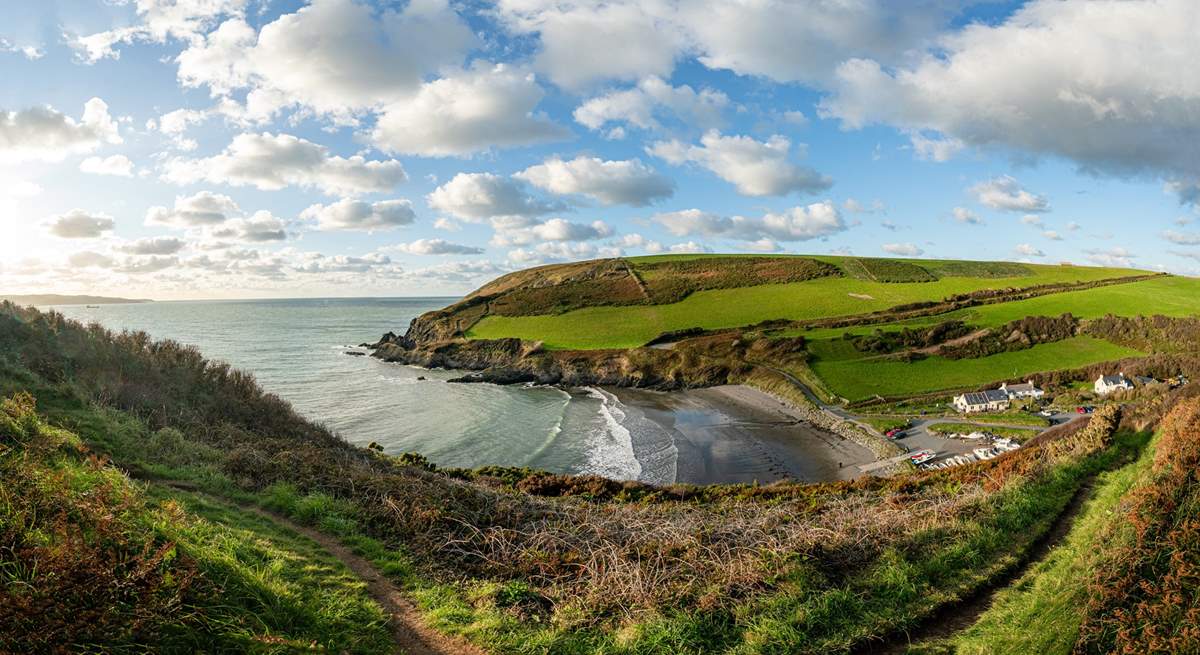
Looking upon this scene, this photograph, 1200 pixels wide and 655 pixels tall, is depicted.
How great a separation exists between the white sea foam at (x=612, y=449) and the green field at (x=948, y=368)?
2353cm

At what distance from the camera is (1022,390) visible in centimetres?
5075

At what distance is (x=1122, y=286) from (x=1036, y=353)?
57.5m

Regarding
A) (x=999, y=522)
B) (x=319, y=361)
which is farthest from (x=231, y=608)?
(x=319, y=361)

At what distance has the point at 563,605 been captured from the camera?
27.2 ft

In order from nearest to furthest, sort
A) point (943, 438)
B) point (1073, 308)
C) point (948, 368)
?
point (943, 438) < point (948, 368) < point (1073, 308)

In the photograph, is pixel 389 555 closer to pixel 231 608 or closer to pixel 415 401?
pixel 231 608

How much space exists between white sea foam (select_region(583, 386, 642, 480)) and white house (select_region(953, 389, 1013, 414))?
29.6m

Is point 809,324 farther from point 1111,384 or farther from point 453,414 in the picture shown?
point 453,414

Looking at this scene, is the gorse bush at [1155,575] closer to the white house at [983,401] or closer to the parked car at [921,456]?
the parked car at [921,456]

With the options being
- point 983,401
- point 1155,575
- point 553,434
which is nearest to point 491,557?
point 1155,575

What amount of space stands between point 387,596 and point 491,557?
200cm

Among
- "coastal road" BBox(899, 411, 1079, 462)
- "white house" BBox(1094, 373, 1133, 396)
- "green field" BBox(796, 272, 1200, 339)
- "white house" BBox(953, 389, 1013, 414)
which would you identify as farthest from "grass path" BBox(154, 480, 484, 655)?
"green field" BBox(796, 272, 1200, 339)

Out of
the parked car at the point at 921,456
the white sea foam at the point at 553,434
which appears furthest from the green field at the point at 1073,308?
the white sea foam at the point at 553,434

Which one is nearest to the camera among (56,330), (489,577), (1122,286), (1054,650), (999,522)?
(1054,650)
